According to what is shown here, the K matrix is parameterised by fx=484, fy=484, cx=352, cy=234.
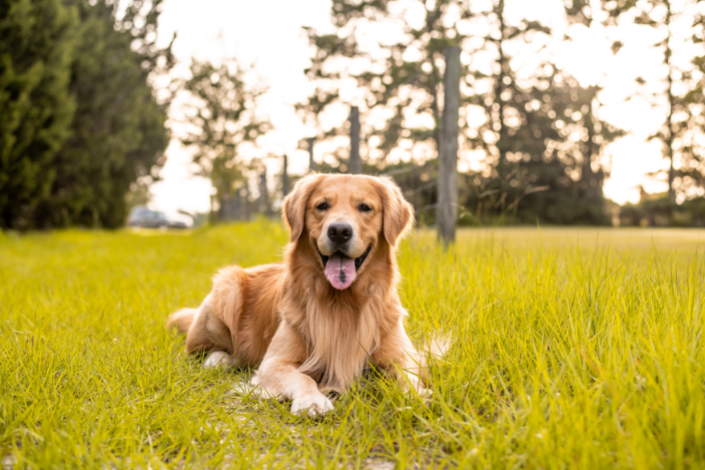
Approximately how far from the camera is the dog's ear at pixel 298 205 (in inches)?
114

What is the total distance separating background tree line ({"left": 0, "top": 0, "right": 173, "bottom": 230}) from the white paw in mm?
9535

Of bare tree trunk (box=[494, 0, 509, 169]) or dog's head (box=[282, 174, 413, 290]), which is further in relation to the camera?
bare tree trunk (box=[494, 0, 509, 169])

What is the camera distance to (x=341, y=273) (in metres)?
2.65

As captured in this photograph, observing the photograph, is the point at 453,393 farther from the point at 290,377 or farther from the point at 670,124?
the point at 670,124

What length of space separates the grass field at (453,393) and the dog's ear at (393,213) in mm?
619

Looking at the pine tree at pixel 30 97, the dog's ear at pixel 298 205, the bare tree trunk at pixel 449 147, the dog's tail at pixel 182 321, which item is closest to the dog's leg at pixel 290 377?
the dog's ear at pixel 298 205

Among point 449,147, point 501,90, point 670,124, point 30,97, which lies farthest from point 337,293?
point 670,124

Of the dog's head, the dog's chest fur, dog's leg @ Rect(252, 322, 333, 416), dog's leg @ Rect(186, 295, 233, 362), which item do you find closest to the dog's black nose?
the dog's head

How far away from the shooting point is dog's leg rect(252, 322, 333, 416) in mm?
2243

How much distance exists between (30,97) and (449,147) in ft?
38.9

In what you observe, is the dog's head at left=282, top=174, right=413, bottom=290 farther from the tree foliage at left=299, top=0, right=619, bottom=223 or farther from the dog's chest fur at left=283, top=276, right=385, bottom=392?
the tree foliage at left=299, top=0, right=619, bottom=223

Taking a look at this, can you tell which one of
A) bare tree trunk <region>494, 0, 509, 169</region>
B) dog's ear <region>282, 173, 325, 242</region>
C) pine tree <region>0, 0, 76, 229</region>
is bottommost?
dog's ear <region>282, 173, 325, 242</region>

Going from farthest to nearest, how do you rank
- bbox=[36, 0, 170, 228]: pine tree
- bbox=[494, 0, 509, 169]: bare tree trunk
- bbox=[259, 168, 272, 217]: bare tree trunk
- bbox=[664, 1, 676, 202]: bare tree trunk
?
bbox=[494, 0, 509, 169]: bare tree trunk → bbox=[664, 1, 676, 202]: bare tree trunk → bbox=[259, 168, 272, 217]: bare tree trunk → bbox=[36, 0, 170, 228]: pine tree

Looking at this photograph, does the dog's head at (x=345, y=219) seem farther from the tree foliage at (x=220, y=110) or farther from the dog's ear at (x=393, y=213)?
the tree foliage at (x=220, y=110)
